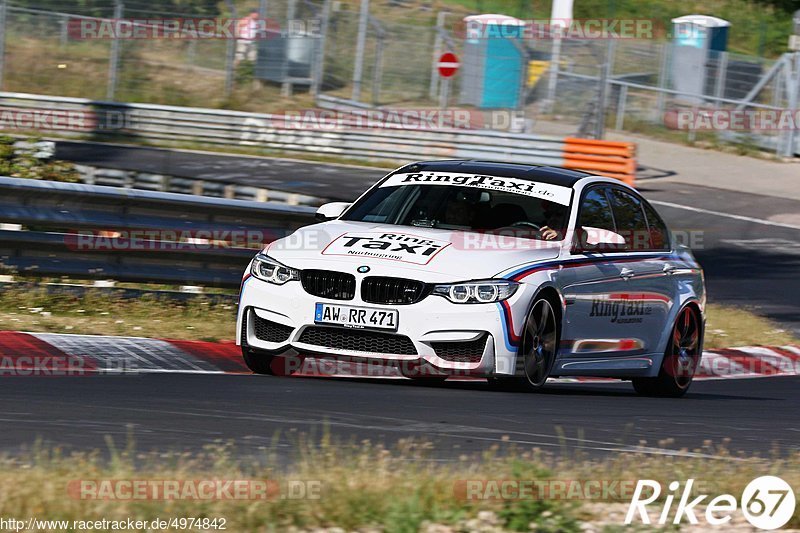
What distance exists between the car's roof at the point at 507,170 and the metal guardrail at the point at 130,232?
7.69 feet

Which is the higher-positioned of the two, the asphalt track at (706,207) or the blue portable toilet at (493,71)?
the blue portable toilet at (493,71)

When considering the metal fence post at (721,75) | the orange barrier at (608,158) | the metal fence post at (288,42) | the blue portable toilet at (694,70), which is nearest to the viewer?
the orange barrier at (608,158)

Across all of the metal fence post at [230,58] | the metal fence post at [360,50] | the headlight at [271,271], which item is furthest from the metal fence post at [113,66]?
the headlight at [271,271]

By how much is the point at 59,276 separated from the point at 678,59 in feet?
83.1

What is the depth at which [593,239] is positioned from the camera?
891 centimetres

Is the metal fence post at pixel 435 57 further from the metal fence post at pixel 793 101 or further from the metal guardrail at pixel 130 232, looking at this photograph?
the metal guardrail at pixel 130 232

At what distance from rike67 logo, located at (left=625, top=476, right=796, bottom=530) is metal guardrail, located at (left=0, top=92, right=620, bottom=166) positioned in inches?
894

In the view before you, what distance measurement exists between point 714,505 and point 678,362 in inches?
190

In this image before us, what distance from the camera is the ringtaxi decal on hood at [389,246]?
26.6 ft

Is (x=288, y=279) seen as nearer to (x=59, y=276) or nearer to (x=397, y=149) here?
(x=59, y=276)

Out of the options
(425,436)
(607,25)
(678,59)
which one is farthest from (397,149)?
(425,436)

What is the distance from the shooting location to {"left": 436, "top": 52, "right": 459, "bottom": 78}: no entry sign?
29922 millimetres

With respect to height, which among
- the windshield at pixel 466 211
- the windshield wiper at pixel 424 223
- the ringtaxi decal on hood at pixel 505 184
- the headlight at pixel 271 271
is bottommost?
the headlight at pixel 271 271

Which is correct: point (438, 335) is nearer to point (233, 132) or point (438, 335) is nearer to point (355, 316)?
point (355, 316)
